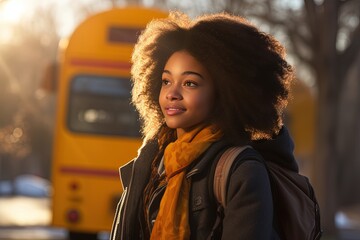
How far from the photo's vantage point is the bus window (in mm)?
13555

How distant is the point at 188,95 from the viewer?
3.46 m

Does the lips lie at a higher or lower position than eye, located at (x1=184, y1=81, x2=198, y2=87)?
lower

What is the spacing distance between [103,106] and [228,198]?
1054 cm

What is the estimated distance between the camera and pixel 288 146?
3.55 metres

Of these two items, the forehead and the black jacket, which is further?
the forehead

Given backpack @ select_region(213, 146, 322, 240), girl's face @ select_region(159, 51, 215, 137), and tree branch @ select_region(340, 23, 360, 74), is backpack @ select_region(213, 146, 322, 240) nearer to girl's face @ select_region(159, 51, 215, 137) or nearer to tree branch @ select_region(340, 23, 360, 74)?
girl's face @ select_region(159, 51, 215, 137)

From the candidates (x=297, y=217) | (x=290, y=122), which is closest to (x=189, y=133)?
(x=297, y=217)

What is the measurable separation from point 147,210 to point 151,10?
33.5 feet

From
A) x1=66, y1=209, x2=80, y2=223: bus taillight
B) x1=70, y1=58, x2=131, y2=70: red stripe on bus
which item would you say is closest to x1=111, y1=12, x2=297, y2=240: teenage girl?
x1=66, y1=209, x2=80, y2=223: bus taillight

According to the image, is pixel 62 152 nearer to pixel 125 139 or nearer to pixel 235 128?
pixel 125 139

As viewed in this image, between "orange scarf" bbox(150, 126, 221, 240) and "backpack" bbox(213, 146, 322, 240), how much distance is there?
105mm

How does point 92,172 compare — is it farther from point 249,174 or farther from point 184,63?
point 249,174

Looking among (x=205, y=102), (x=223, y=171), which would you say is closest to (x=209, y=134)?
(x=205, y=102)

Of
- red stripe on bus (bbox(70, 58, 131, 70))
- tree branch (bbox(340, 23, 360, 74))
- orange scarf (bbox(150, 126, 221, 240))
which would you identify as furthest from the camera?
tree branch (bbox(340, 23, 360, 74))
